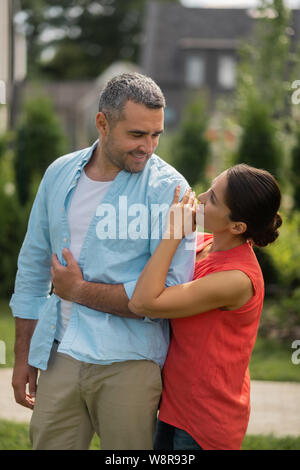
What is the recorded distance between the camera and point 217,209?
238cm

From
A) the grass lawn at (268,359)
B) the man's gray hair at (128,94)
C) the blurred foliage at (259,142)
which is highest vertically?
the man's gray hair at (128,94)

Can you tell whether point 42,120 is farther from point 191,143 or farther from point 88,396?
point 88,396

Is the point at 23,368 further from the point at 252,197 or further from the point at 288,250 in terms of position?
the point at 288,250

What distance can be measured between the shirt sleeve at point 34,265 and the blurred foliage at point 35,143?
6.81m

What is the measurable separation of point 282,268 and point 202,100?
13.5 feet

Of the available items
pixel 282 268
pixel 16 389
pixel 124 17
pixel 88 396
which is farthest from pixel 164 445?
pixel 124 17

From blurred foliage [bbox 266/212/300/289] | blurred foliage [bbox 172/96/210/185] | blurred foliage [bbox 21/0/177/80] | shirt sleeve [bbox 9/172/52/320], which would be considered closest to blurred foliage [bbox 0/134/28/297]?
blurred foliage [bbox 172/96/210/185]

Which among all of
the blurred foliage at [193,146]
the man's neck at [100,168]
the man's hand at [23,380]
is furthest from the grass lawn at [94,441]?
the blurred foliage at [193,146]

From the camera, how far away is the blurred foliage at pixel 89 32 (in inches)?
1560

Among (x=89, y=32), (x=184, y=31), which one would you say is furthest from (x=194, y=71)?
→ (x=89, y=32)

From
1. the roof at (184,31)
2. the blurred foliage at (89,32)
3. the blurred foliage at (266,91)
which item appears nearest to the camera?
the blurred foliage at (266,91)

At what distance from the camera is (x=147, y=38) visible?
25125 millimetres

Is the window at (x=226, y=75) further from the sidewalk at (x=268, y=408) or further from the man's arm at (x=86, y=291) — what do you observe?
the man's arm at (x=86, y=291)

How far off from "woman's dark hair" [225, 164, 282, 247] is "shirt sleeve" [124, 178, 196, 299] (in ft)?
0.67
